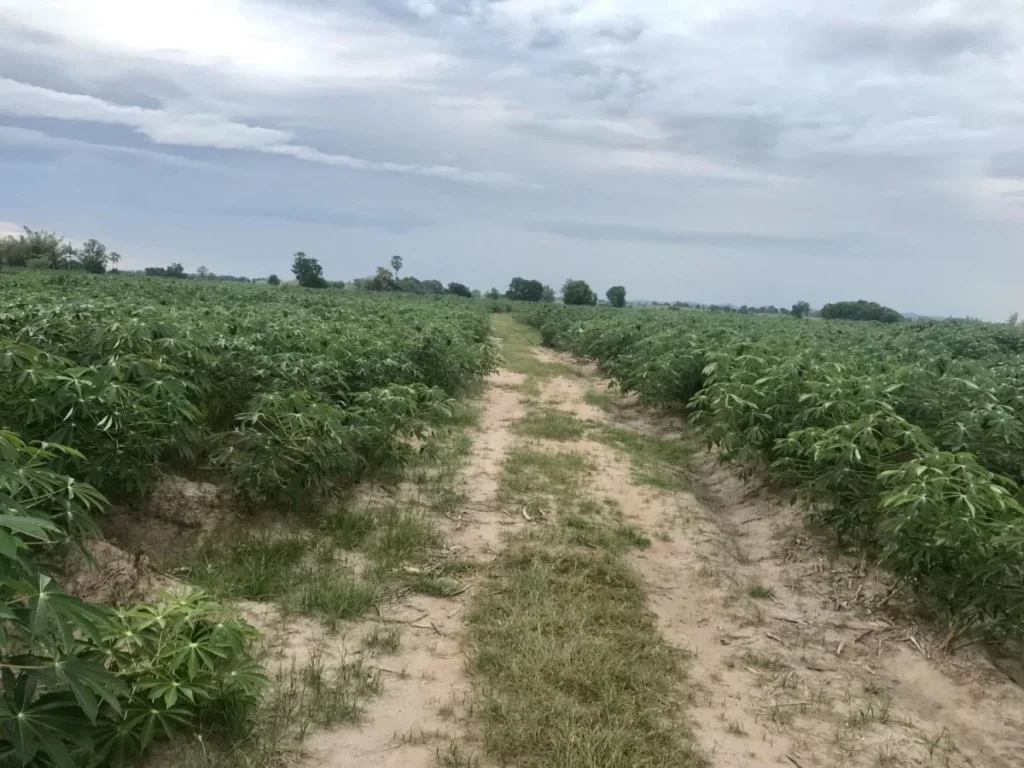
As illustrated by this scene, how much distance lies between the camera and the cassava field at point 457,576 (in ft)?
9.02

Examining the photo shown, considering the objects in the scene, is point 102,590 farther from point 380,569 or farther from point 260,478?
point 380,569

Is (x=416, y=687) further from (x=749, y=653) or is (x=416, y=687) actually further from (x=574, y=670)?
(x=749, y=653)

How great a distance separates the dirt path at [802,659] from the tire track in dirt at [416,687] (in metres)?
1.25

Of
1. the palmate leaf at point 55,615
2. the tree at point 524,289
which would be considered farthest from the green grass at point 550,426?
the tree at point 524,289

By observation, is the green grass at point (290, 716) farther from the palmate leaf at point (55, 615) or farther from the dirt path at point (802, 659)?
the dirt path at point (802, 659)

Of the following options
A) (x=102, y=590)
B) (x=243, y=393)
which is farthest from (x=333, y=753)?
(x=243, y=393)

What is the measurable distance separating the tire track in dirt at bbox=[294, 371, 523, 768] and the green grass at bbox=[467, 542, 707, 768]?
154mm

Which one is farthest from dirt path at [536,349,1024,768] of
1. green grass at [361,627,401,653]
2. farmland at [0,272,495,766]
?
farmland at [0,272,495,766]

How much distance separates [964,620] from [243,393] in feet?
17.9

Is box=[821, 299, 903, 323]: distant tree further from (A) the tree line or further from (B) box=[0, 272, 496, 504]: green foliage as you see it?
(B) box=[0, 272, 496, 504]: green foliage

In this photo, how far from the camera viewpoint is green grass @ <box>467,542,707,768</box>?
A: 296cm

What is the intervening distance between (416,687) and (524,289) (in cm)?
7299

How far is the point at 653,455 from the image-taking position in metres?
8.73

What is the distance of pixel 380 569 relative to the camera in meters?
4.67
